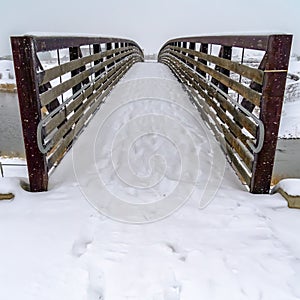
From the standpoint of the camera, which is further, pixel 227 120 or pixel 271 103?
pixel 227 120

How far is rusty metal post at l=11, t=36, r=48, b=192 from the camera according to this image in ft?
6.44

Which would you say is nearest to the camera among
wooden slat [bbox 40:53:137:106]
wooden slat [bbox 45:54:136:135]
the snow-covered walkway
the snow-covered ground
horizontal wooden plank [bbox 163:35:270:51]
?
the snow-covered walkway

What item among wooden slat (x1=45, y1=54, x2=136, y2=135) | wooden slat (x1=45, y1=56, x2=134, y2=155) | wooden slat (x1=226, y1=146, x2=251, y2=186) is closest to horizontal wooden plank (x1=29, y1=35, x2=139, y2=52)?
wooden slat (x1=45, y1=54, x2=136, y2=135)

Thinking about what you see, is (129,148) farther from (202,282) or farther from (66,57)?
(202,282)

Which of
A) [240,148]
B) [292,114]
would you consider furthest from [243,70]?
[292,114]

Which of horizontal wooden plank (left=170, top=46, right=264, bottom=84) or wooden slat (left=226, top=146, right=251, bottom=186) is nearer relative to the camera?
horizontal wooden plank (left=170, top=46, right=264, bottom=84)

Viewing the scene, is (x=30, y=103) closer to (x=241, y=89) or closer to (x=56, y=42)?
(x=56, y=42)

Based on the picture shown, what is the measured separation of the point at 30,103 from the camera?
6.82 ft

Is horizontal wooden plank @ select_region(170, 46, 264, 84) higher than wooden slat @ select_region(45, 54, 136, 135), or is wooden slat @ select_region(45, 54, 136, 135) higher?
horizontal wooden plank @ select_region(170, 46, 264, 84)

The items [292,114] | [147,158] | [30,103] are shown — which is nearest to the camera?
[30,103]

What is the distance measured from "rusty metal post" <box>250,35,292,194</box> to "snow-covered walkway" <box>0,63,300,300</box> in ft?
0.48

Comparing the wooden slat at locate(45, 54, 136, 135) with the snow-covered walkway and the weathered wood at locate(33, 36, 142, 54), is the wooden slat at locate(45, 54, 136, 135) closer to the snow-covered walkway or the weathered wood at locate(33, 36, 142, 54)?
the snow-covered walkway

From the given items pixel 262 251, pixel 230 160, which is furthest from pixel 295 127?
pixel 262 251

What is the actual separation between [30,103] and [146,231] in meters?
1.15
